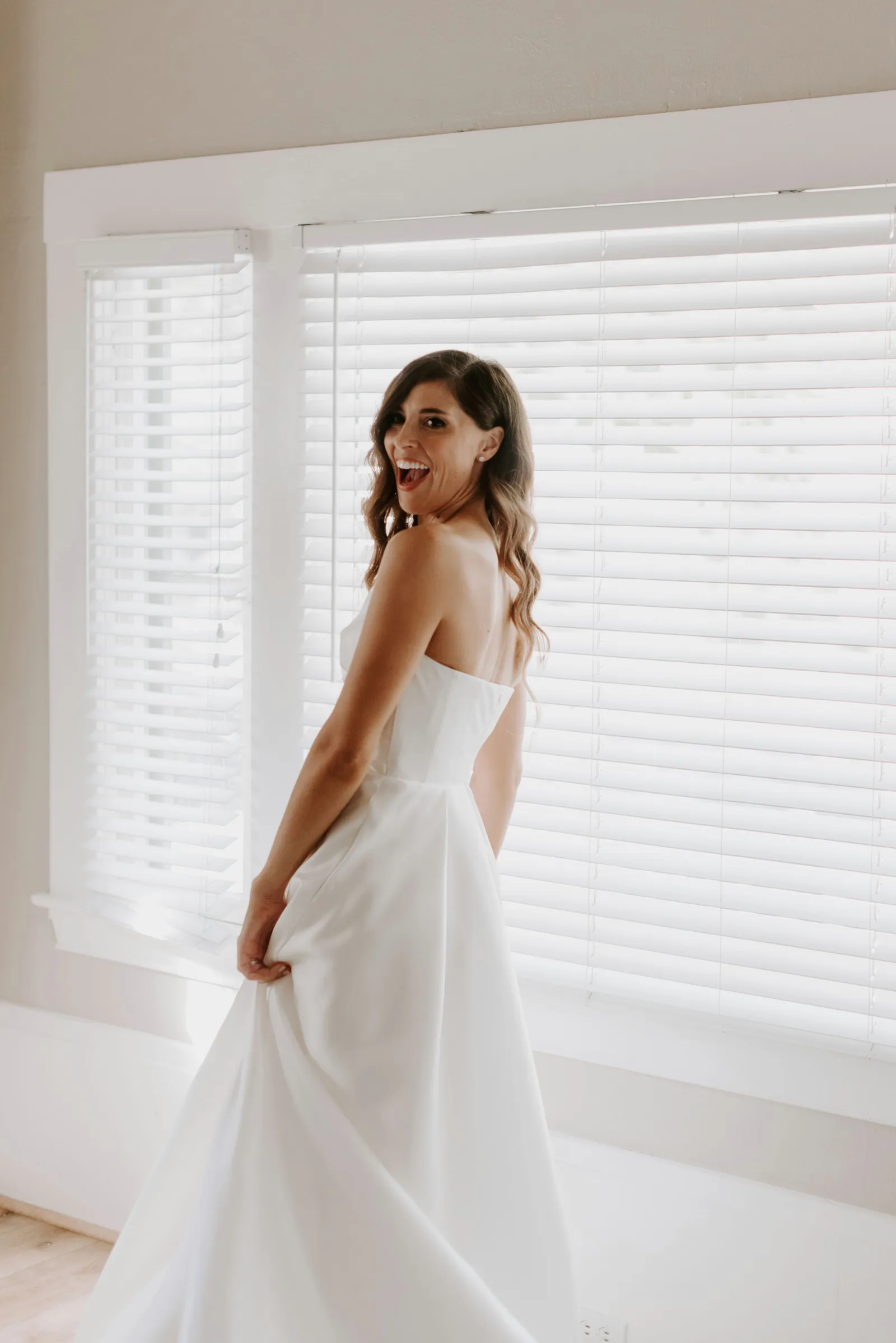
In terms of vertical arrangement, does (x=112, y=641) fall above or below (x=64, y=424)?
below

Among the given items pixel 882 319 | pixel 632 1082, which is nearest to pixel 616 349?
pixel 882 319

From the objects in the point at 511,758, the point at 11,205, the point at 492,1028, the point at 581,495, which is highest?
the point at 11,205

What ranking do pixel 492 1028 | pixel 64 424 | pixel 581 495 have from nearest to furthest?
pixel 492 1028
pixel 581 495
pixel 64 424

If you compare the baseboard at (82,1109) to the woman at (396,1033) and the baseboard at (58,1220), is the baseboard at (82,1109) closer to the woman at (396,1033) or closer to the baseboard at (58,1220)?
the baseboard at (58,1220)

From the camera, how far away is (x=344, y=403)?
7.09ft

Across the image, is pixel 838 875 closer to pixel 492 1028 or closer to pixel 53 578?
pixel 492 1028

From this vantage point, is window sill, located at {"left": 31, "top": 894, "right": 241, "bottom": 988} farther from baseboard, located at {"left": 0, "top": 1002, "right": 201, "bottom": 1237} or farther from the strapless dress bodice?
the strapless dress bodice

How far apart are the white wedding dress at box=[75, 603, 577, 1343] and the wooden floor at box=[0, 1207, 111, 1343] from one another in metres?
0.49

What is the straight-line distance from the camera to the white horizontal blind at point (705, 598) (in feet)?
5.82

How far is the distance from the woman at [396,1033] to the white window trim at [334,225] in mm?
371

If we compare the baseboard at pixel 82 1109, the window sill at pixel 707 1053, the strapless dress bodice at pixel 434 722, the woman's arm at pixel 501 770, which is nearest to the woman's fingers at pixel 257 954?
the strapless dress bodice at pixel 434 722

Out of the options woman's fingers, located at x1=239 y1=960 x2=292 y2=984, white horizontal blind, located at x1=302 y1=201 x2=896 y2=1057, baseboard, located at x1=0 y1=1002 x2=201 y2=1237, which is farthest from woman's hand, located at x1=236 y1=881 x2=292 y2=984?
baseboard, located at x1=0 y1=1002 x2=201 y2=1237

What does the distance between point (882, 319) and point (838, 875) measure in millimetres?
833

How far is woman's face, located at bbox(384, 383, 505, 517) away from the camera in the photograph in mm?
1759
